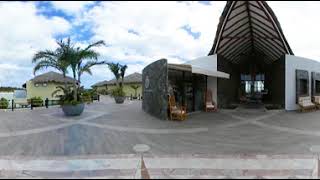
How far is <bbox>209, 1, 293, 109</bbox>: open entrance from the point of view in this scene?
56.1 ft

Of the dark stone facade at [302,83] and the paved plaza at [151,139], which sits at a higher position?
the dark stone facade at [302,83]

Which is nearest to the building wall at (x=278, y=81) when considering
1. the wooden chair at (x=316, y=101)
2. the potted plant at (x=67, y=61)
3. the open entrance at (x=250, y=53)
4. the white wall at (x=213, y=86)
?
the open entrance at (x=250, y=53)

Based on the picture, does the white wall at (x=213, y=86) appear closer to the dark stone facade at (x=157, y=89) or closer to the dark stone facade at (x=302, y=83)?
the dark stone facade at (x=157, y=89)

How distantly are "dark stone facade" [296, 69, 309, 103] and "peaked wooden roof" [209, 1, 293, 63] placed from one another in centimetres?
172

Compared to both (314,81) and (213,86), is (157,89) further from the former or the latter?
(314,81)

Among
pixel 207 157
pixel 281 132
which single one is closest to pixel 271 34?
pixel 281 132

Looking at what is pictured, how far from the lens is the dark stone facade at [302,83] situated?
63.5 feet

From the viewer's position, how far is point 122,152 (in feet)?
26.5

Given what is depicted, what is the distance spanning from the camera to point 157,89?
50.6ft

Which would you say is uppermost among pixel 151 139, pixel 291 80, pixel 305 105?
pixel 291 80

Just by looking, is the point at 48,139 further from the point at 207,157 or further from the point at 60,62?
the point at 60,62

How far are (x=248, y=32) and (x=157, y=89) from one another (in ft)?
32.8

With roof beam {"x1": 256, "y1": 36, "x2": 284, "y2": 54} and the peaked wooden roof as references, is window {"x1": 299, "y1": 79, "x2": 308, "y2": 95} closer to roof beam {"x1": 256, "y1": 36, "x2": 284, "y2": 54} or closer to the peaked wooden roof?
the peaked wooden roof

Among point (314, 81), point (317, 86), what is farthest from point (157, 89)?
point (317, 86)
